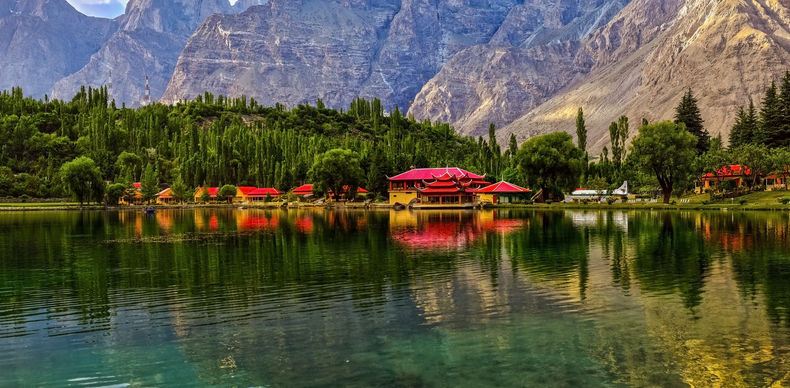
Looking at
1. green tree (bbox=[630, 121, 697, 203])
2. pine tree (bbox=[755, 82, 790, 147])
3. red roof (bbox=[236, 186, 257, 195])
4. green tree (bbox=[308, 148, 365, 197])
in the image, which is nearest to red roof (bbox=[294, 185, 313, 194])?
red roof (bbox=[236, 186, 257, 195])

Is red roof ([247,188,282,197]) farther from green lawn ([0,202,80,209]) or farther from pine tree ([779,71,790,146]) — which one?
pine tree ([779,71,790,146])

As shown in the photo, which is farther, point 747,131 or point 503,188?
point 747,131

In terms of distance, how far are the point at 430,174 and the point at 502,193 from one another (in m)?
15.6

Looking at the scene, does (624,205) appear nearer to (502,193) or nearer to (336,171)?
(502,193)

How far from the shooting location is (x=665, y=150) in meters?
92.9

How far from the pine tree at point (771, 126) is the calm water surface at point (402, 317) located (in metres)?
94.0

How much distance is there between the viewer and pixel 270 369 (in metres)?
16.1

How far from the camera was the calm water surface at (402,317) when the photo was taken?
15.9 metres

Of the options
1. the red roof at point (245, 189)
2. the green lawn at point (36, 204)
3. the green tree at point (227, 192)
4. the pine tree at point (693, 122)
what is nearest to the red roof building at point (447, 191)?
the pine tree at point (693, 122)

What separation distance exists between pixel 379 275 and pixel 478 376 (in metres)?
16.1

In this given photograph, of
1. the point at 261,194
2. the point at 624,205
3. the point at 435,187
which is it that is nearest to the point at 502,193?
the point at 435,187

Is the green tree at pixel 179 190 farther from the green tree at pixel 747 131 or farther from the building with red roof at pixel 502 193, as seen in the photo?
the green tree at pixel 747 131

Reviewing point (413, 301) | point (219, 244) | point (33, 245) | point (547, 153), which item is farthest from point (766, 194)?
point (33, 245)

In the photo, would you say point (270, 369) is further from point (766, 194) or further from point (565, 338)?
point (766, 194)
